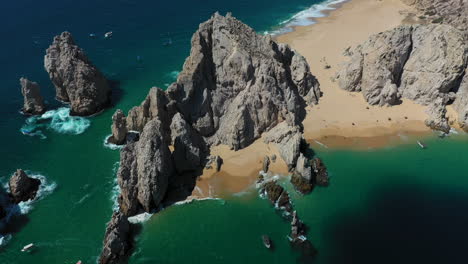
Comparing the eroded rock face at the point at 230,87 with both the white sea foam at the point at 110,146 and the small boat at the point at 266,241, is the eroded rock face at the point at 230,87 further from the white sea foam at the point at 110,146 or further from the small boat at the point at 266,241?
the small boat at the point at 266,241

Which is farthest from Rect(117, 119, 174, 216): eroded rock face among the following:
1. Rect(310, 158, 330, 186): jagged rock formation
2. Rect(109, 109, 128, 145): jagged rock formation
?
Rect(310, 158, 330, 186): jagged rock formation

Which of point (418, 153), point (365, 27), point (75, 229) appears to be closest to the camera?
point (75, 229)

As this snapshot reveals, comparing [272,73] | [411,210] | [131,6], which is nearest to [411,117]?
[411,210]

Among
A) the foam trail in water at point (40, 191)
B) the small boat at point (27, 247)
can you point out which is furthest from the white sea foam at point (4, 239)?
the foam trail in water at point (40, 191)

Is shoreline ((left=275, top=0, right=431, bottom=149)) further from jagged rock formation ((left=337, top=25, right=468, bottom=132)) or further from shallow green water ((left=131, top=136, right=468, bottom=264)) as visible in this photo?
shallow green water ((left=131, top=136, right=468, bottom=264))

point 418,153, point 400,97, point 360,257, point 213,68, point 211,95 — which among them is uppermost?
point 213,68

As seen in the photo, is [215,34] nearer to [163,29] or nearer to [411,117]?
[411,117]

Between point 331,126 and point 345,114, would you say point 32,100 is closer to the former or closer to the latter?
point 331,126

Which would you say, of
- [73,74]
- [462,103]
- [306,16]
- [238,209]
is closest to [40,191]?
[73,74]
